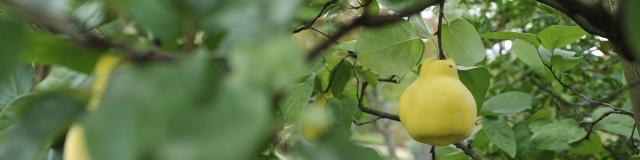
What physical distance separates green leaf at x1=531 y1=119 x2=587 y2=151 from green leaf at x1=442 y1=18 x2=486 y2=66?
25cm

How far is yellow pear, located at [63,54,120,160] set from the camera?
27 cm

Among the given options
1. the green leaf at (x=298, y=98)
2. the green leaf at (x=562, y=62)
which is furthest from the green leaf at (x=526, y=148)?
the green leaf at (x=298, y=98)

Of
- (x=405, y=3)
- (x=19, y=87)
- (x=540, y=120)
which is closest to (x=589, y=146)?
(x=540, y=120)

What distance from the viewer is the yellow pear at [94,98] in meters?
0.27

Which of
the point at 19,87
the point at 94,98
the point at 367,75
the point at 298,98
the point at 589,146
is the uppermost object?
the point at 94,98

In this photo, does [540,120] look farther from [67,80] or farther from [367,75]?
[67,80]

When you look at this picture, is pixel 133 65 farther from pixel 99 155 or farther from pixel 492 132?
pixel 492 132

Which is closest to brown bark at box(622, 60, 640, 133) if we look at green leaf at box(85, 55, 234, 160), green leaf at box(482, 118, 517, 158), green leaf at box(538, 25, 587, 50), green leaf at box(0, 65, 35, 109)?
green leaf at box(538, 25, 587, 50)

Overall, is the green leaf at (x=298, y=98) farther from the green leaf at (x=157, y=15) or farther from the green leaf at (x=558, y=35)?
the green leaf at (x=157, y=15)

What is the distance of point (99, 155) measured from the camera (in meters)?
0.19

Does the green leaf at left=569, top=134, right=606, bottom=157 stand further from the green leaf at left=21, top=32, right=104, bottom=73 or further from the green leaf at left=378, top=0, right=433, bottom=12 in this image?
the green leaf at left=21, top=32, right=104, bottom=73

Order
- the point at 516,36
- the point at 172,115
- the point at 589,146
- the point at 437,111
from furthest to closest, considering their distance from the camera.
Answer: the point at 589,146
the point at 516,36
the point at 437,111
the point at 172,115

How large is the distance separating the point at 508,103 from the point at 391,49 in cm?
31

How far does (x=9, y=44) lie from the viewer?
0.22 metres
